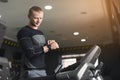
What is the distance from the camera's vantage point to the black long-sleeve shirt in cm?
222

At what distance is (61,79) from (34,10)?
3.21ft

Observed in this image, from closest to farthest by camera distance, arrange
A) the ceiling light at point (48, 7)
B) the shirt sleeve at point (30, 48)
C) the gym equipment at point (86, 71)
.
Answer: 1. the gym equipment at point (86, 71)
2. the shirt sleeve at point (30, 48)
3. the ceiling light at point (48, 7)

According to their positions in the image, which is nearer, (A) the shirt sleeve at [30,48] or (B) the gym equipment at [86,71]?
(B) the gym equipment at [86,71]

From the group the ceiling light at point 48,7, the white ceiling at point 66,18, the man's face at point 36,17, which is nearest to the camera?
the man's face at point 36,17

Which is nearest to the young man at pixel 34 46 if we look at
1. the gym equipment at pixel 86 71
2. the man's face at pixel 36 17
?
the man's face at pixel 36 17

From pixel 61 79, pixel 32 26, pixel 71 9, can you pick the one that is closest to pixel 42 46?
pixel 32 26

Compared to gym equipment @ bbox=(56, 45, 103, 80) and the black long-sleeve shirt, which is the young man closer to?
the black long-sleeve shirt

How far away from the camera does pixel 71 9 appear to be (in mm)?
8938

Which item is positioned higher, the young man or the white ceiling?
the young man

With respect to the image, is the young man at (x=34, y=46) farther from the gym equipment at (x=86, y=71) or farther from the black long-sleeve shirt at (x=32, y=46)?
the gym equipment at (x=86, y=71)

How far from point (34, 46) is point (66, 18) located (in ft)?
25.2

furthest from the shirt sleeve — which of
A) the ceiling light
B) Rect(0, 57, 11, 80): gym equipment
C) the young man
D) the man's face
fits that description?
the ceiling light

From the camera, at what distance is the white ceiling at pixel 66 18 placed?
835 cm

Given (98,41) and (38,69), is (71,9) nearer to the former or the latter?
(98,41)
